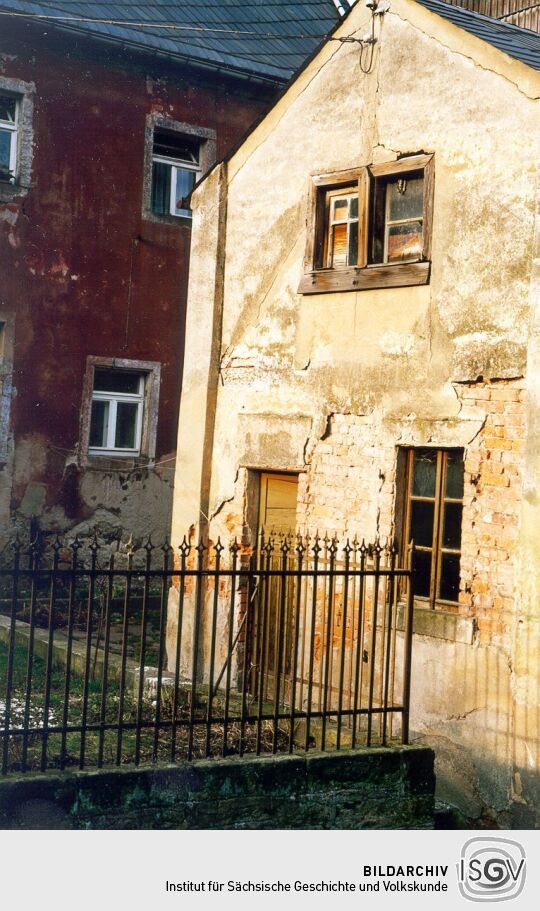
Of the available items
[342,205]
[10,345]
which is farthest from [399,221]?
[10,345]

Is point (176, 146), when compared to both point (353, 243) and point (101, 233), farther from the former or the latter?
point (353, 243)

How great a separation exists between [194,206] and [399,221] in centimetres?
275

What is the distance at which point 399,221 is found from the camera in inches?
366

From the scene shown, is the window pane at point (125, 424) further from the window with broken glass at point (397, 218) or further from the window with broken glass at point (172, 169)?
the window with broken glass at point (397, 218)

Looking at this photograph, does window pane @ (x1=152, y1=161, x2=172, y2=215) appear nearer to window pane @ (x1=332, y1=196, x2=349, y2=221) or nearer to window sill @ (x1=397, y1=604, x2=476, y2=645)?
window pane @ (x1=332, y1=196, x2=349, y2=221)

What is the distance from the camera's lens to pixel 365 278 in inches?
367

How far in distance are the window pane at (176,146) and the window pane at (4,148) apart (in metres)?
2.28

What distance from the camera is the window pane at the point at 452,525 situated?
28.3ft

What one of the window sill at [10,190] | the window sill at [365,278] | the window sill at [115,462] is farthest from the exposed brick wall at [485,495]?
the window sill at [10,190]

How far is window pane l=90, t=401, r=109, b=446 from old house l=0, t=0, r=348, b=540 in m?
0.02

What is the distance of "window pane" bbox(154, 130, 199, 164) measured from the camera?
15.6 metres

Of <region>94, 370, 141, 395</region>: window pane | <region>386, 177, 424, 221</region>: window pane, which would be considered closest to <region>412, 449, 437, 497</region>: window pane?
<region>386, 177, 424, 221</region>: window pane

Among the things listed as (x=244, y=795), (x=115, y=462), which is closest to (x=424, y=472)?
(x=244, y=795)

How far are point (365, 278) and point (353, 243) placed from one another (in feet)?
1.65
